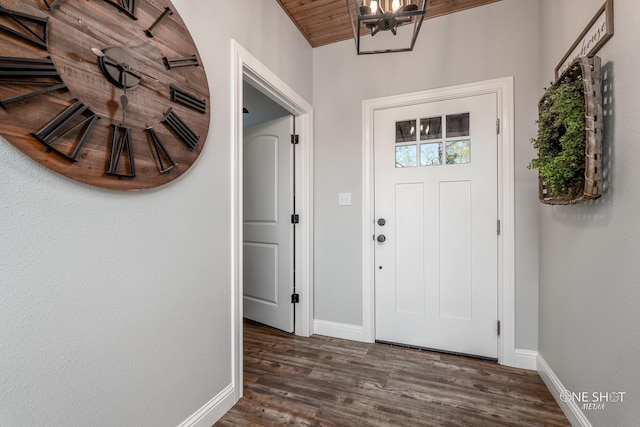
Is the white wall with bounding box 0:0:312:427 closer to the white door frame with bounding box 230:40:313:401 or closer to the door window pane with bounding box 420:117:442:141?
the white door frame with bounding box 230:40:313:401

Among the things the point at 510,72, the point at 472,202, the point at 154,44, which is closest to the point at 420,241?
the point at 472,202

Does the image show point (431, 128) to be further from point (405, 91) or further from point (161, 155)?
point (161, 155)

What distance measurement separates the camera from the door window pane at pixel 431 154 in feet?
7.55

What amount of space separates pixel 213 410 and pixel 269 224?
155cm

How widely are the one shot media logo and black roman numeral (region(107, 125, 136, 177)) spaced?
2023 mm

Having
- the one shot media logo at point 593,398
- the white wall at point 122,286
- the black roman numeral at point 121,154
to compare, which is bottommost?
the one shot media logo at point 593,398

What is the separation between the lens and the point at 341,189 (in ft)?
8.54

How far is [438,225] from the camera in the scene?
231 cm

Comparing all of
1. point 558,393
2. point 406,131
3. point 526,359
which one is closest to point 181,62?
point 406,131

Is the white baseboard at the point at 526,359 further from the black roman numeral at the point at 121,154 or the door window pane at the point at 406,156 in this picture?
the black roman numeral at the point at 121,154

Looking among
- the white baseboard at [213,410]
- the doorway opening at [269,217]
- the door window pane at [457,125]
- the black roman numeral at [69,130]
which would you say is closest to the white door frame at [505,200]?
the door window pane at [457,125]

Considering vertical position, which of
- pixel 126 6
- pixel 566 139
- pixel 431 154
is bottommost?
pixel 566 139

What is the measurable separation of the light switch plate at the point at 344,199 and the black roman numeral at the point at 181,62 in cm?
152

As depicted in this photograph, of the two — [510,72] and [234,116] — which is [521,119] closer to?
[510,72]
